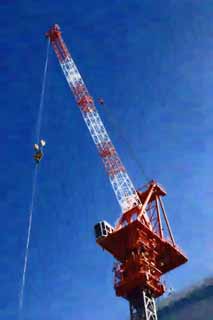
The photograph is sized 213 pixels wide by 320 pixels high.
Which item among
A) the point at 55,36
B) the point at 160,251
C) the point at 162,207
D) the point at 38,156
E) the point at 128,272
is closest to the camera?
the point at 38,156

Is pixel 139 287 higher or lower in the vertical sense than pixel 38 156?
lower

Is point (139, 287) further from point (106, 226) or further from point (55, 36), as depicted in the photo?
point (55, 36)

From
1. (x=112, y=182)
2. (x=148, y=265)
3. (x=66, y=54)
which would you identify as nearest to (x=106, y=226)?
(x=148, y=265)

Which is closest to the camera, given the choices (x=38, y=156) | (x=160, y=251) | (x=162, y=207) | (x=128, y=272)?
(x=38, y=156)

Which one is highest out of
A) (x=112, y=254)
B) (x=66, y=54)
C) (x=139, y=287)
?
(x=66, y=54)

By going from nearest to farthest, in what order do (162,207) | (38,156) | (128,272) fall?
1. (38,156)
2. (128,272)
3. (162,207)

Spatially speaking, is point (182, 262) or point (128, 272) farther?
point (182, 262)

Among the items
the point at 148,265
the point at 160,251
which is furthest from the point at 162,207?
the point at 148,265

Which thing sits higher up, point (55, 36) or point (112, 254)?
point (55, 36)

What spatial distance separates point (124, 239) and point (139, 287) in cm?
964

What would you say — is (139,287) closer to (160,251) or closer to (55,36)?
(160,251)

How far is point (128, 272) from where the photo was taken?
89.7 m

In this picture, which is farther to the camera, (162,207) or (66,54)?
(66,54)

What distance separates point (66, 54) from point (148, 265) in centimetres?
5506
